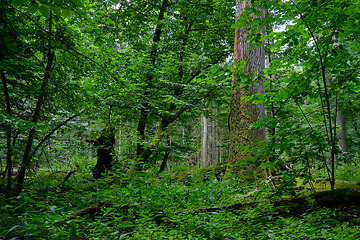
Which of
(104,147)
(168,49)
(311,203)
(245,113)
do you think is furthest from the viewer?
(168,49)

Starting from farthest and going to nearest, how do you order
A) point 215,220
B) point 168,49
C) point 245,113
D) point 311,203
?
point 168,49, point 245,113, point 311,203, point 215,220

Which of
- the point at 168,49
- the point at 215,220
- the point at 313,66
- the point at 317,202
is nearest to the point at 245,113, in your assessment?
the point at 313,66

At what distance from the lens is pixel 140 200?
333cm

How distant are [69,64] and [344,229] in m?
5.14

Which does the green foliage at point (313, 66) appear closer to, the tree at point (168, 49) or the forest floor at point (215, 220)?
the forest floor at point (215, 220)

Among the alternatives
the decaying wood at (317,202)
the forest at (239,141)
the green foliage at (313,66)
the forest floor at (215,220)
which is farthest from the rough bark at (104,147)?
the green foliage at (313,66)

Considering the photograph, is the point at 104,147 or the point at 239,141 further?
the point at 104,147

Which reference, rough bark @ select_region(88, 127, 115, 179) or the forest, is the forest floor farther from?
rough bark @ select_region(88, 127, 115, 179)

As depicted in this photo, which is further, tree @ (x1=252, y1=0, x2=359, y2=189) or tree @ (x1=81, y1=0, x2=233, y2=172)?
tree @ (x1=81, y1=0, x2=233, y2=172)

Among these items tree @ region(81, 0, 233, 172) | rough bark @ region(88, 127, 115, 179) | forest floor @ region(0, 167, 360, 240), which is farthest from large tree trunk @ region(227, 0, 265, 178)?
rough bark @ region(88, 127, 115, 179)

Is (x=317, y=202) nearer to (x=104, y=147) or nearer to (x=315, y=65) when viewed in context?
(x=315, y=65)

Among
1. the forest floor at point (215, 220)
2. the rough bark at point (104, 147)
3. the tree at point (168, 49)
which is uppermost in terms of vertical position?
the tree at point (168, 49)

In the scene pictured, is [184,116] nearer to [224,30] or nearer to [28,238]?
[224,30]

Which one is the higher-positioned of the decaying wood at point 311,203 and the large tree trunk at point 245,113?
the large tree trunk at point 245,113
